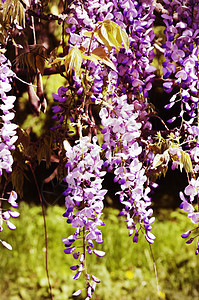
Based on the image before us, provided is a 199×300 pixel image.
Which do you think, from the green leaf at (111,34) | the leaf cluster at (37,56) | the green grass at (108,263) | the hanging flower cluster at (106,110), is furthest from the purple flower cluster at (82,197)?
the green grass at (108,263)

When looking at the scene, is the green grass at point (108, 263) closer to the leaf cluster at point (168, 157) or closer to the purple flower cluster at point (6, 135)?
the leaf cluster at point (168, 157)

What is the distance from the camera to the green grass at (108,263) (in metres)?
2.28

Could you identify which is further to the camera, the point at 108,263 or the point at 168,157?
the point at 108,263

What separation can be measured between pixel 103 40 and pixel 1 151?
1.48 ft

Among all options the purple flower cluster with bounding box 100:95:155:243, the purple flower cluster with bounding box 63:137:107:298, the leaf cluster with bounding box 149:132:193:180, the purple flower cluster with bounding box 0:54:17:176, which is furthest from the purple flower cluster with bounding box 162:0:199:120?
the purple flower cluster with bounding box 0:54:17:176

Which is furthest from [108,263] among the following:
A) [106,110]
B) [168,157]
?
[106,110]

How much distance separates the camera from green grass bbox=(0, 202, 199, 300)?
228 centimetres

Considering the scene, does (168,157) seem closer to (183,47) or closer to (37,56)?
(183,47)

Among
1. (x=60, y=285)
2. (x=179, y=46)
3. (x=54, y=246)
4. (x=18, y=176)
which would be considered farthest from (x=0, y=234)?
(x=179, y=46)

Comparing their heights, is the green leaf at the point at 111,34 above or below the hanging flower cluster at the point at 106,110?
above

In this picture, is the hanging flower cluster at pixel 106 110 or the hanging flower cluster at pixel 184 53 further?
the hanging flower cluster at pixel 184 53

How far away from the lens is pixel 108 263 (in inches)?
95.7

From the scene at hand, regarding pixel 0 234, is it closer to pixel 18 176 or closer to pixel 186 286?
pixel 18 176

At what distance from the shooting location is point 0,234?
2523 millimetres
